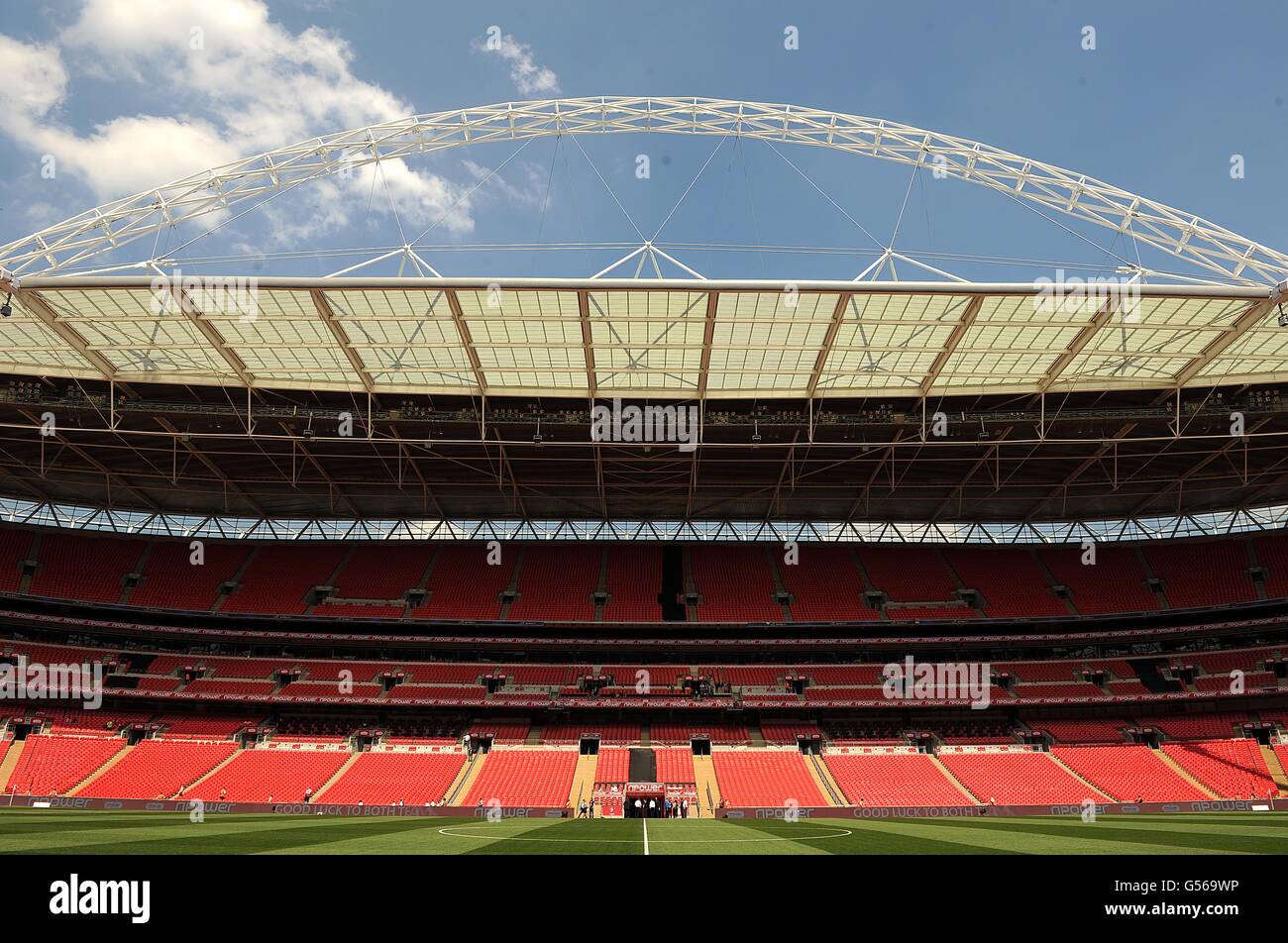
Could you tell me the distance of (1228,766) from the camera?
37.5 meters

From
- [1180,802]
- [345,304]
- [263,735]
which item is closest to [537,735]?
[263,735]

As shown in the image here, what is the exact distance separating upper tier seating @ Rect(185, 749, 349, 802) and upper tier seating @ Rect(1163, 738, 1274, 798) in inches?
1628

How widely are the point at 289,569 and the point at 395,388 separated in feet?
81.1

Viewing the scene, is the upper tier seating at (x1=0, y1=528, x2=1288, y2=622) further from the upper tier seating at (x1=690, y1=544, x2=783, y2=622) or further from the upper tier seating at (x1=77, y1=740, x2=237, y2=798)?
the upper tier seating at (x1=77, y1=740, x2=237, y2=798)

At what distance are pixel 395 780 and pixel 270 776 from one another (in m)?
5.89

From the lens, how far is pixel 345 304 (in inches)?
1135

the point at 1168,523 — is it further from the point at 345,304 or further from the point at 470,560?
the point at 345,304

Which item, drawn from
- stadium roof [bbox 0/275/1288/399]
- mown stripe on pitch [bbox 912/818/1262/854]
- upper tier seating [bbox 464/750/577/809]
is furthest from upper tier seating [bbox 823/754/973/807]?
stadium roof [bbox 0/275/1288/399]

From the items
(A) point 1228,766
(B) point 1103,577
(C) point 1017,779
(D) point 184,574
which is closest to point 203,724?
(D) point 184,574

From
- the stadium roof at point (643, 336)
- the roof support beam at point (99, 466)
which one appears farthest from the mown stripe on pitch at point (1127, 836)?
the roof support beam at point (99, 466)

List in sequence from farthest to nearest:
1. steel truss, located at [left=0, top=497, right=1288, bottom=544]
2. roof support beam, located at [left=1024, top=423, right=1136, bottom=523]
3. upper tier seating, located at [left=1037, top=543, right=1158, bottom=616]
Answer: steel truss, located at [left=0, top=497, right=1288, bottom=544]
upper tier seating, located at [left=1037, top=543, right=1158, bottom=616]
roof support beam, located at [left=1024, top=423, right=1136, bottom=523]

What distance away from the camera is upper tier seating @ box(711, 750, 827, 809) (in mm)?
35281

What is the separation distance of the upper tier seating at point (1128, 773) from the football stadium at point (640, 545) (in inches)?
12.6

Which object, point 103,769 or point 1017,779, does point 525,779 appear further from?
point 1017,779
